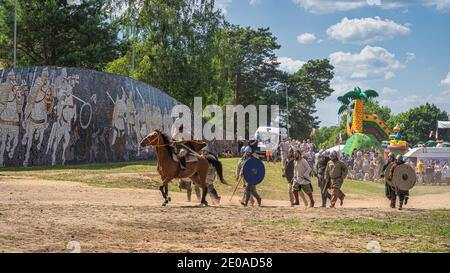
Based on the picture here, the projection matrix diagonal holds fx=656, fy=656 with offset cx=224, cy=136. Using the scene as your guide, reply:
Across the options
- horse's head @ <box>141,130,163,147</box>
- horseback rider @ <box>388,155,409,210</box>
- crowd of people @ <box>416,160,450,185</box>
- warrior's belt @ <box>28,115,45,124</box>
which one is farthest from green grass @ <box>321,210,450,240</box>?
crowd of people @ <box>416,160,450,185</box>

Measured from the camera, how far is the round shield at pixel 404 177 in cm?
2205

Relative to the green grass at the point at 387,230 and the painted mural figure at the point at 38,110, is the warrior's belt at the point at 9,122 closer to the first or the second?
the painted mural figure at the point at 38,110

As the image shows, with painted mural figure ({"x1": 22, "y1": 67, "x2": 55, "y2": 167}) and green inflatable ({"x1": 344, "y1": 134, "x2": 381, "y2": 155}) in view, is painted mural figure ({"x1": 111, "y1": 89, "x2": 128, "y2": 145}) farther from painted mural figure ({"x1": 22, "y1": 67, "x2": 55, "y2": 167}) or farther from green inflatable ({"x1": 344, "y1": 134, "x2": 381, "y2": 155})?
green inflatable ({"x1": 344, "y1": 134, "x2": 381, "y2": 155})

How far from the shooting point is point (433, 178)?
4209cm

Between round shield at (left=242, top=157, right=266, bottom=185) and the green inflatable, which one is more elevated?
the green inflatable

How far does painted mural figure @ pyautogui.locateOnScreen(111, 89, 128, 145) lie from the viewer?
35.8 metres

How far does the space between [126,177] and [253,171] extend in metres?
8.24

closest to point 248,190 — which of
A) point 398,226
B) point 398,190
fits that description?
point 398,190

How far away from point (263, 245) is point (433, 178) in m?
32.8

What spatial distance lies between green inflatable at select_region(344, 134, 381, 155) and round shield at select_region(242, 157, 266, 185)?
27832mm

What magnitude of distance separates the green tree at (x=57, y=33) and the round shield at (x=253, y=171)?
29.3m
